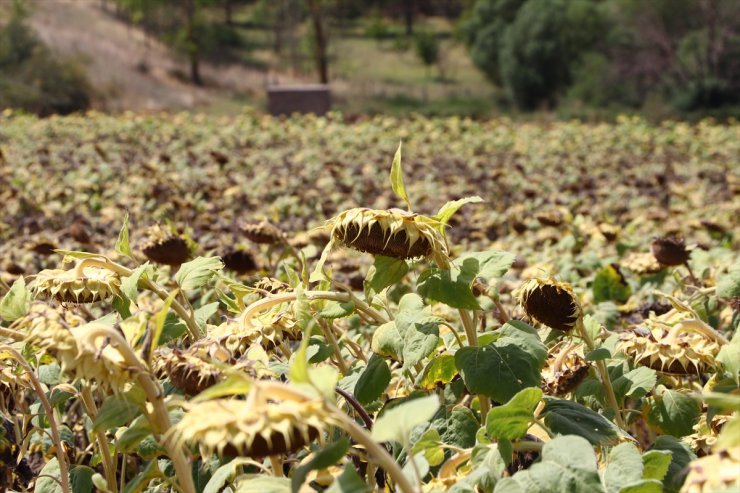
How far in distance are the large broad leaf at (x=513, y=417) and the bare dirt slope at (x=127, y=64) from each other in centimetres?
2443

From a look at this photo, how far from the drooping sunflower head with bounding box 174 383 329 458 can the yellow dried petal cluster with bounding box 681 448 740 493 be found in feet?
0.90

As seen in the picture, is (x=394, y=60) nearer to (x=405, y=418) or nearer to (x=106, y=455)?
(x=106, y=455)

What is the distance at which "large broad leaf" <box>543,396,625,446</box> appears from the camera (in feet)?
2.98

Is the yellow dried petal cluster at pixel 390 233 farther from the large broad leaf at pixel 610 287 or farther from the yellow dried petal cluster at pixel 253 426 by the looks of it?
the large broad leaf at pixel 610 287

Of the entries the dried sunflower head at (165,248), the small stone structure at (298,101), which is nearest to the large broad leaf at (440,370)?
the dried sunflower head at (165,248)

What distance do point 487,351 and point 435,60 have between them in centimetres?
4746

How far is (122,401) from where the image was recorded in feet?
2.59

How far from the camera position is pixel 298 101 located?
16.5 m

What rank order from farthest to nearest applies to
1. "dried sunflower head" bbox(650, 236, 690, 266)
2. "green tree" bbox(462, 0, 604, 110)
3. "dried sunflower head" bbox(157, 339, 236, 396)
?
"green tree" bbox(462, 0, 604, 110), "dried sunflower head" bbox(650, 236, 690, 266), "dried sunflower head" bbox(157, 339, 236, 396)

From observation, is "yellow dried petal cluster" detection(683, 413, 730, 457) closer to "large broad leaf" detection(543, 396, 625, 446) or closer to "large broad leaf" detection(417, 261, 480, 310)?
"large broad leaf" detection(543, 396, 625, 446)

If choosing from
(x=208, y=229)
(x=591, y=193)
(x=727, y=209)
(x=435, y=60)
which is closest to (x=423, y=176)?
(x=591, y=193)

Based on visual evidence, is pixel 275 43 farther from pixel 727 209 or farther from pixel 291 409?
pixel 291 409

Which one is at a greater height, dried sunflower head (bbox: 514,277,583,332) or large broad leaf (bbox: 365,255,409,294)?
large broad leaf (bbox: 365,255,409,294)

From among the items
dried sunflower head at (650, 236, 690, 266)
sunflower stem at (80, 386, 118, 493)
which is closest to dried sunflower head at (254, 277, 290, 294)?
sunflower stem at (80, 386, 118, 493)
